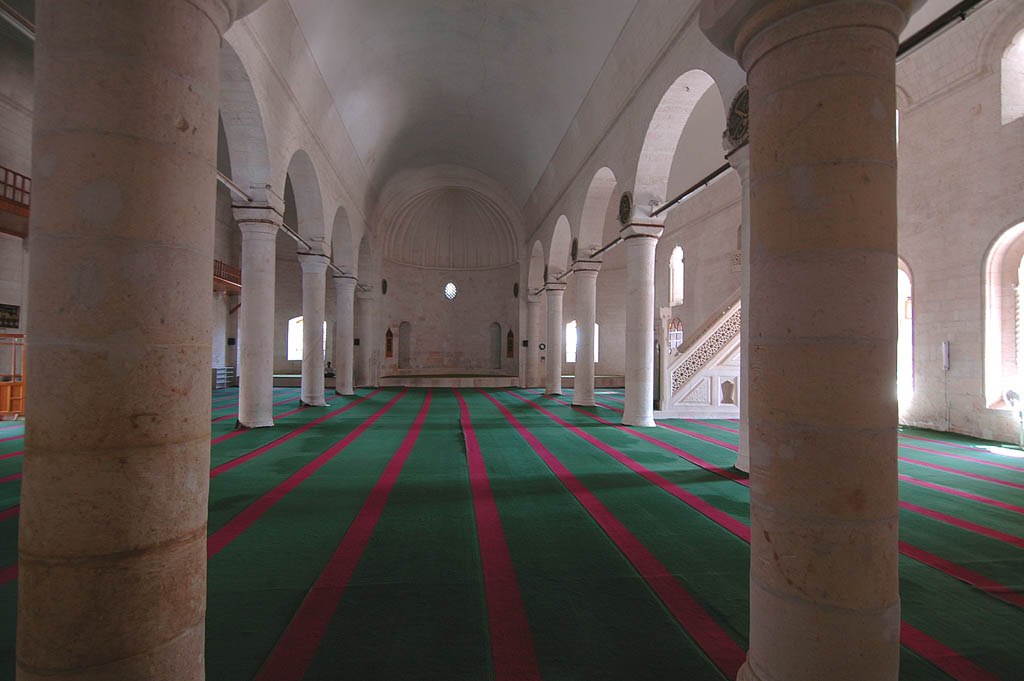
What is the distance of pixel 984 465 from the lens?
19.5 ft

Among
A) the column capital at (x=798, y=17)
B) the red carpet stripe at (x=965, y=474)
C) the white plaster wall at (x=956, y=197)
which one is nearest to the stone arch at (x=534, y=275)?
the white plaster wall at (x=956, y=197)

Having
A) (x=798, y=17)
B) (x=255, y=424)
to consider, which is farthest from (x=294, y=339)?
(x=798, y=17)

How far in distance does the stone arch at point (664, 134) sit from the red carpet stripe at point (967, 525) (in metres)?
5.32

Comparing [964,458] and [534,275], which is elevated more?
[534,275]

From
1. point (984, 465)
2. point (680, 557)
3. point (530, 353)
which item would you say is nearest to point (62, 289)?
point (680, 557)

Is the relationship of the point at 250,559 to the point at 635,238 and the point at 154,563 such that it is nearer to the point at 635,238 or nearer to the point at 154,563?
the point at 154,563

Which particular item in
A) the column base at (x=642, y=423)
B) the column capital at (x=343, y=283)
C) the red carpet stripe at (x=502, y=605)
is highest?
the column capital at (x=343, y=283)

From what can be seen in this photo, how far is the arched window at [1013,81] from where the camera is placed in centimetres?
743

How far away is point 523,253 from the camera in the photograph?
18.4m

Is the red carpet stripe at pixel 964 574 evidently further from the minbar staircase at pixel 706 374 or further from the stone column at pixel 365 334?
the stone column at pixel 365 334

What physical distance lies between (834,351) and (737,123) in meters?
4.51

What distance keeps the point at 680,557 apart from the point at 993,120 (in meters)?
8.64

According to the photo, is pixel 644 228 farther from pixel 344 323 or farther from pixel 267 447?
pixel 344 323

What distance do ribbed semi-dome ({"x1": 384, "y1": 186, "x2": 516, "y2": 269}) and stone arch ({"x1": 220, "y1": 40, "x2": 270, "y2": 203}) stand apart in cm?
1237
